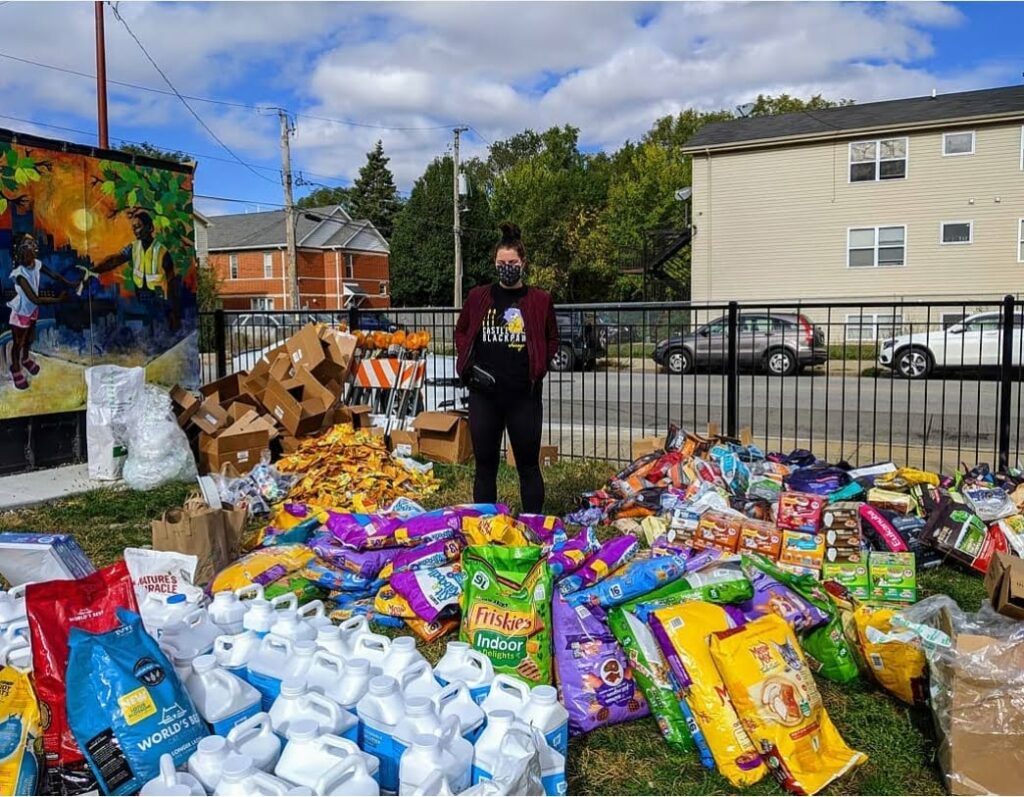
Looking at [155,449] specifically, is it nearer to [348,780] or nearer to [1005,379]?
[348,780]

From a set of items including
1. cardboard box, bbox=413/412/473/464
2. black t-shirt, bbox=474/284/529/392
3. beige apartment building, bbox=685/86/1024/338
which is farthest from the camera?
beige apartment building, bbox=685/86/1024/338

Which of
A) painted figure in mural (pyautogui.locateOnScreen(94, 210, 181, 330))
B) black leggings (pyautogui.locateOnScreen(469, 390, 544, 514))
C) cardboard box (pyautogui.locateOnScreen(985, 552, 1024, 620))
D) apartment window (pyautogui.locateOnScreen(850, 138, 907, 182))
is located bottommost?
cardboard box (pyautogui.locateOnScreen(985, 552, 1024, 620))

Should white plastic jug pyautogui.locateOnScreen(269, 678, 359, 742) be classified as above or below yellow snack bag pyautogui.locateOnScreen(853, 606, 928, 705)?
above

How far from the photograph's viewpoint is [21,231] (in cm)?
666

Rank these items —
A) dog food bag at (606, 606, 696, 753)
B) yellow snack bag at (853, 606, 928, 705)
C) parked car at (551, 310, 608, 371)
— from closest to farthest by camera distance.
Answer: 1. dog food bag at (606, 606, 696, 753)
2. yellow snack bag at (853, 606, 928, 705)
3. parked car at (551, 310, 608, 371)

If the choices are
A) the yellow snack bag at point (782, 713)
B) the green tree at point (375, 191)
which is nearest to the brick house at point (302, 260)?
the green tree at point (375, 191)

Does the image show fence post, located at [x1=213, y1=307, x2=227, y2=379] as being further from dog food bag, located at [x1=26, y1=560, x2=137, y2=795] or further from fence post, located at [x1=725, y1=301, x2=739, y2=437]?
dog food bag, located at [x1=26, y1=560, x2=137, y2=795]

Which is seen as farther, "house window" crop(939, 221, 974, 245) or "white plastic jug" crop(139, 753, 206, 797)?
"house window" crop(939, 221, 974, 245)

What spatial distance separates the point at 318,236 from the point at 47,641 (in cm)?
5284

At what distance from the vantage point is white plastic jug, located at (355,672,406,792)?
2098mm

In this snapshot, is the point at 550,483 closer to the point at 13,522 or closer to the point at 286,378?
the point at 286,378

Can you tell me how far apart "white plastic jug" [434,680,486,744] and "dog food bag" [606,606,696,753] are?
0.77m

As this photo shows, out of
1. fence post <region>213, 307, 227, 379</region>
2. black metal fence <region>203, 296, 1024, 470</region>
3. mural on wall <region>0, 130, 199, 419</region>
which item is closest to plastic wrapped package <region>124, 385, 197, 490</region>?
mural on wall <region>0, 130, 199, 419</region>

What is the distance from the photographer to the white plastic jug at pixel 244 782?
1.85 meters
